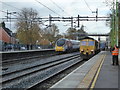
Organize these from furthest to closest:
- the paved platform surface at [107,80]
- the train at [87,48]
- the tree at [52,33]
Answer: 1. the tree at [52,33]
2. the train at [87,48]
3. the paved platform surface at [107,80]

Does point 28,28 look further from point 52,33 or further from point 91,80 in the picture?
point 91,80

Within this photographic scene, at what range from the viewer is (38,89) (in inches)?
495

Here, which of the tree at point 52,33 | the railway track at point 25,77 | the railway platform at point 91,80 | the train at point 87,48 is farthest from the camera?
the tree at point 52,33

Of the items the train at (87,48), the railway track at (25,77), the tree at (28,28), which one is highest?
the tree at (28,28)

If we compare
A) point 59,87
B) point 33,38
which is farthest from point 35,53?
point 59,87

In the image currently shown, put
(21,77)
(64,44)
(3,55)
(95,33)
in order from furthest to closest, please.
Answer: (95,33) < (64,44) < (3,55) < (21,77)

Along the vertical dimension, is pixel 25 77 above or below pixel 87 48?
below

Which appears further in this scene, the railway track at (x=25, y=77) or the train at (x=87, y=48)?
the train at (x=87, y=48)

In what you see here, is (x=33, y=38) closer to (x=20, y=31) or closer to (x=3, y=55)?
(x=20, y=31)

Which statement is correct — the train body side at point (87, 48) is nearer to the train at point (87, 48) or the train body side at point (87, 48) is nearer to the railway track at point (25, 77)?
the train at point (87, 48)

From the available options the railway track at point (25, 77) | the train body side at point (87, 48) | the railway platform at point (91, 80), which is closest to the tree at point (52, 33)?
the train body side at point (87, 48)

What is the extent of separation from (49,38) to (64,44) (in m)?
50.7

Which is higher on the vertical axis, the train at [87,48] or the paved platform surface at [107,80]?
the train at [87,48]

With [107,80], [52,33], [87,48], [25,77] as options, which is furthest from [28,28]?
[107,80]
